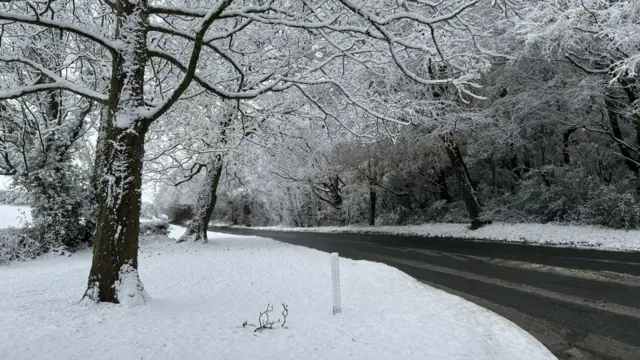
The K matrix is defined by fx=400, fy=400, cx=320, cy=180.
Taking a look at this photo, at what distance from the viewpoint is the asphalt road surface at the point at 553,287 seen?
17.4ft

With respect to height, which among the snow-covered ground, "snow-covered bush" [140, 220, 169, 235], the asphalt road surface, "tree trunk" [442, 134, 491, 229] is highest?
"tree trunk" [442, 134, 491, 229]

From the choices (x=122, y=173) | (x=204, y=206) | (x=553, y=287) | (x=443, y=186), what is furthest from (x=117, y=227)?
(x=443, y=186)

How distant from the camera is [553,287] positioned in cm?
802

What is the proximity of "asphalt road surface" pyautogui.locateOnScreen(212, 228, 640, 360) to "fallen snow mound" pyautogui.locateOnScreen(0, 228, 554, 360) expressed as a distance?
23.9 inches

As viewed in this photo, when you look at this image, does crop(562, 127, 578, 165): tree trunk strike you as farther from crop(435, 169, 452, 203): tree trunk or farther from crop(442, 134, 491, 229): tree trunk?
crop(435, 169, 452, 203): tree trunk

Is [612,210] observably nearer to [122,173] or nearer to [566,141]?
[566,141]

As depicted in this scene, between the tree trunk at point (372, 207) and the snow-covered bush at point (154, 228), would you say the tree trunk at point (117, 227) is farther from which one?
the tree trunk at point (372, 207)

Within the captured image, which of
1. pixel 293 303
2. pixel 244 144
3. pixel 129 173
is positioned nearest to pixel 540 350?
pixel 293 303

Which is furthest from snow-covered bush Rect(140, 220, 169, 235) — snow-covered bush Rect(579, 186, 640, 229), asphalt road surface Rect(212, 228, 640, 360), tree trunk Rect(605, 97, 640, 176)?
tree trunk Rect(605, 97, 640, 176)

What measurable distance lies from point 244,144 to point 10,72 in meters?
7.27

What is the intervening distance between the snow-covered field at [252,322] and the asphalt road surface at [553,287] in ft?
1.96

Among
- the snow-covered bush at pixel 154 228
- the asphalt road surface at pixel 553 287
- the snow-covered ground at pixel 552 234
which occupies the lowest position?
the asphalt road surface at pixel 553 287

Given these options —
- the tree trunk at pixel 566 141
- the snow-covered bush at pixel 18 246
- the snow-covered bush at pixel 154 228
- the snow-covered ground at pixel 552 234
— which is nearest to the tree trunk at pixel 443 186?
the snow-covered ground at pixel 552 234

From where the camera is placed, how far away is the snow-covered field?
179 inches
